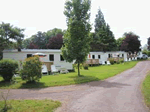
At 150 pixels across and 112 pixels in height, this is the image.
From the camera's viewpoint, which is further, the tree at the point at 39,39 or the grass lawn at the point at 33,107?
the tree at the point at 39,39

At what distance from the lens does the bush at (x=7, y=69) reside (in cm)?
1031

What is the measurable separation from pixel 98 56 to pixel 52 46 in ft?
55.7

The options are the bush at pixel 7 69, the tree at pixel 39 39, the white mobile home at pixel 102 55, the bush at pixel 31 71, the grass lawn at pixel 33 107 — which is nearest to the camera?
the grass lawn at pixel 33 107

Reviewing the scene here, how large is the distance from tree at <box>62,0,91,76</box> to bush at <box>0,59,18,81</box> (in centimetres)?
473

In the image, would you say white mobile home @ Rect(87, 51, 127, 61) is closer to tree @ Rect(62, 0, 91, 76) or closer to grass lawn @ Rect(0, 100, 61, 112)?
tree @ Rect(62, 0, 91, 76)

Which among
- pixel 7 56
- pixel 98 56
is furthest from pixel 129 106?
pixel 98 56

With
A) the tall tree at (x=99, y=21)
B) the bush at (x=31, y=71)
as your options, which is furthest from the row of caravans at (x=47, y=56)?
the tall tree at (x=99, y=21)

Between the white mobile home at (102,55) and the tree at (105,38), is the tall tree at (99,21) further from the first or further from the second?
the white mobile home at (102,55)

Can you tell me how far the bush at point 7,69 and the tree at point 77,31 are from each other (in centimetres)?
473

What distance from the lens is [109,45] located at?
3819cm

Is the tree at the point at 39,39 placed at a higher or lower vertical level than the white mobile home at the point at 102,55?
higher

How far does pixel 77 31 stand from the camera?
13203 mm

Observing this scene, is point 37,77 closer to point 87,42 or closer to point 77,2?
point 87,42

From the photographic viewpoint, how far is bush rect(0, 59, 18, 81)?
10312 millimetres
